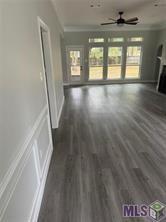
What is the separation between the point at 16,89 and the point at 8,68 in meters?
0.21

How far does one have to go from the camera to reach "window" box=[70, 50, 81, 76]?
881 cm

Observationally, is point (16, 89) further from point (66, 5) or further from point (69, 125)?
point (66, 5)

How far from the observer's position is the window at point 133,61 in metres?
9.03

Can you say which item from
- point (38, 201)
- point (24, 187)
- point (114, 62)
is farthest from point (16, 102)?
point (114, 62)

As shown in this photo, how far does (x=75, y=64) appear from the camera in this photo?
8.97 meters

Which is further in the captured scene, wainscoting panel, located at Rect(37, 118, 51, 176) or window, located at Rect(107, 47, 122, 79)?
window, located at Rect(107, 47, 122, 79)

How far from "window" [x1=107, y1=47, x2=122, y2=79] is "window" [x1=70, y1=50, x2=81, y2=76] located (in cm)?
177

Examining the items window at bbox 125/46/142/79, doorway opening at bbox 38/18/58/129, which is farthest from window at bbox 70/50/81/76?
doorway opening at bbox 38/18/58/129

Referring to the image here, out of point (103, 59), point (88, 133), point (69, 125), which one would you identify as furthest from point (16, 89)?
point (103, 59)

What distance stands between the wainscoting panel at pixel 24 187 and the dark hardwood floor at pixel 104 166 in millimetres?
177

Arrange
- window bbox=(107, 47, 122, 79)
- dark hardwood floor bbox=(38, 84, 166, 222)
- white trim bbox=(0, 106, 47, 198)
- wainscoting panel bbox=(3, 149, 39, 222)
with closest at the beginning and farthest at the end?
white trim bbox=(0, 106, 47, 198) < wainscoting panel bbox=(3, 149, 39, 222) < dark hardwood floor bbox=(38, 84, 166, 222) < window bbox=(107, 47, 122, 79)

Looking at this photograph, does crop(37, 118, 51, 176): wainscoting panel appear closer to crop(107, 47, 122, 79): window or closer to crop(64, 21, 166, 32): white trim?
crop(64, 21, 166, 32): white trim

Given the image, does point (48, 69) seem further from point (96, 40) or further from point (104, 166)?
point (96, 40)

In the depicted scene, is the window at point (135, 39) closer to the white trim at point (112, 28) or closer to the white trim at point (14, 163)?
the white trim at point (112, 28)
